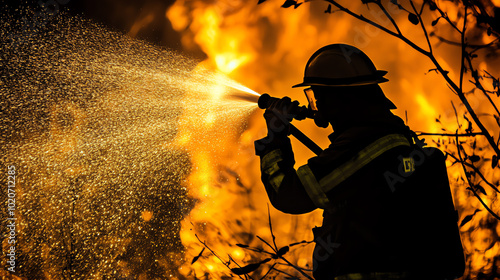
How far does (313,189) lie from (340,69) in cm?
83

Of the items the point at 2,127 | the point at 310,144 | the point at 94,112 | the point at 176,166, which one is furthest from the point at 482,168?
the point at 2,127

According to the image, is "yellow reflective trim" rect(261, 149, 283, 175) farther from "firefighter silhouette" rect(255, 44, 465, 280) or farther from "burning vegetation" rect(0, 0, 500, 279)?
"burning vegetation" rect(0, 0, 500, 279)

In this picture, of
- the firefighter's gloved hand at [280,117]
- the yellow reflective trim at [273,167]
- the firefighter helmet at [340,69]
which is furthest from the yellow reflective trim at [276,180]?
the firefighter helmet at [340,69]

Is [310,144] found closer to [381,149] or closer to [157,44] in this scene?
[381,149]

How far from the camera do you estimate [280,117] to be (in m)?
2.46

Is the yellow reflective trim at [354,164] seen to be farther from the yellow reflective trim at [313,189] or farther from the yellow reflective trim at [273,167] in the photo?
the yellow reflective trim at [273,167]

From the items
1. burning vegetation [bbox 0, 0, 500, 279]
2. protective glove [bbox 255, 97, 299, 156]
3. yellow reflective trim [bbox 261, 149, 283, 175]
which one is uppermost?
burning vegetation [bbox 0, 0, 500, 279]

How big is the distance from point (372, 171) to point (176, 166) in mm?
6540

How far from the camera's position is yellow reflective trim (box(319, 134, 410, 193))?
190 centimetres

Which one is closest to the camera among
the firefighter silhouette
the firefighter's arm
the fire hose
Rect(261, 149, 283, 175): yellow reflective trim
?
the firefighter silhouette

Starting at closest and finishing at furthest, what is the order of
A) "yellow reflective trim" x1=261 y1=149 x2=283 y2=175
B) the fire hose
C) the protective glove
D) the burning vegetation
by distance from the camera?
"yellow reflective trim" x1=261 y1=149 x2=283 y2=175, the protective glove, the fire hose, the burning vegetation

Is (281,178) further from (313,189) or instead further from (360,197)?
(360,197)

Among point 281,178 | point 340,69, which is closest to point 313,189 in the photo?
point 281,178

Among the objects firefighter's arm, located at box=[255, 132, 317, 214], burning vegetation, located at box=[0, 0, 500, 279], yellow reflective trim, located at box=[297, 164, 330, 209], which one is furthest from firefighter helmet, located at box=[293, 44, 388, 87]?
burning vegetation, located at box=[0, 0, 500, 279]
